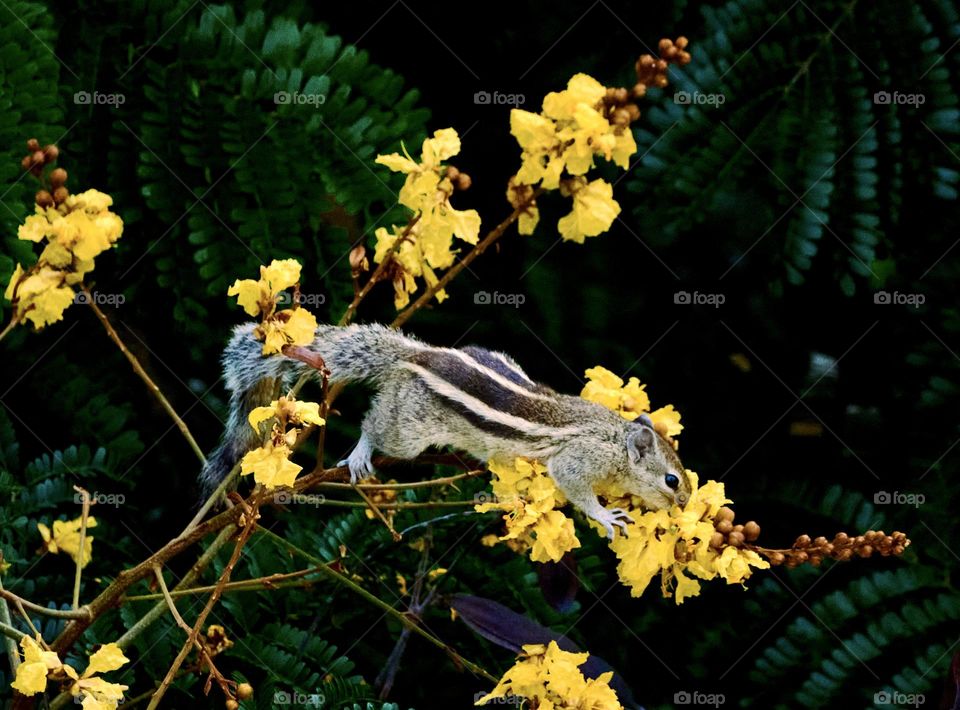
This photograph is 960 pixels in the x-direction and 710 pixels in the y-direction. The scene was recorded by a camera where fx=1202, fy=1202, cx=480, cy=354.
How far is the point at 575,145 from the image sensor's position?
1.71 meters

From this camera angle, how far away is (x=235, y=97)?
95.4 inches

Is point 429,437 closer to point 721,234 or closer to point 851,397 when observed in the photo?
point 721,234

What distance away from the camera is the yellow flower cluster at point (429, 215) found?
6.04 feet

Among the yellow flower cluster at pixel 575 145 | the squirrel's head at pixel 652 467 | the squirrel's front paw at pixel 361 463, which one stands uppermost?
the yellow flower cluster at pixel 575 145

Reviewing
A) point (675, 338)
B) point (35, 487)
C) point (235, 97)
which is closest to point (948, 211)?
point (675, 338)

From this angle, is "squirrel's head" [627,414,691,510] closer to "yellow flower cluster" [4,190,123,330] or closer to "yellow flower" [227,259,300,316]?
"yellow flower" [227,259,300,316]

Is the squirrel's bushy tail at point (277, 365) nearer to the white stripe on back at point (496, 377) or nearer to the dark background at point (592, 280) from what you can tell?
the white stripe on back at point (496, 377)

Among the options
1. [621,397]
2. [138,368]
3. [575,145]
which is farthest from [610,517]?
[138,368]

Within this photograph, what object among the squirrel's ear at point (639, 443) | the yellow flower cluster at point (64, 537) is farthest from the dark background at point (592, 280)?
the squirrel's ear at point (639, 443)

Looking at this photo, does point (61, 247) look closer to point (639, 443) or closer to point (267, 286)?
point (267, 286)

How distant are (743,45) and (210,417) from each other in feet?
4.98

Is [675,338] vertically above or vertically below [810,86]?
below

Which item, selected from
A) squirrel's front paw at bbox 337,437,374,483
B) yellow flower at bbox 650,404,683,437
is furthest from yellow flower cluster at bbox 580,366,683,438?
squirrel's front paw at bbox 337,437,374,483

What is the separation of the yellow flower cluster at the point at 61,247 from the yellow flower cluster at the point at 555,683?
2.81 feet
